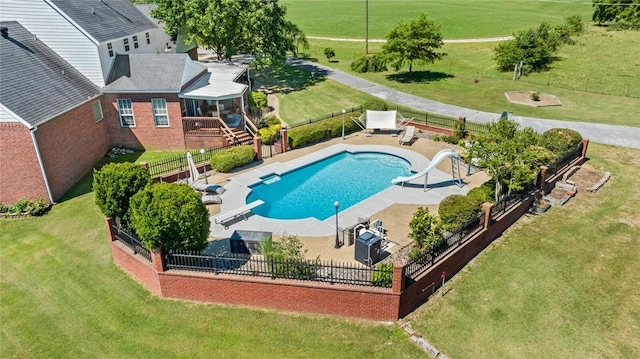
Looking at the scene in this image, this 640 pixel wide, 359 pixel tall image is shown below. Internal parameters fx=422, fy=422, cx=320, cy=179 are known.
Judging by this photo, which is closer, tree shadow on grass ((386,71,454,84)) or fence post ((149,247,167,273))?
fence post ((149,247,167,273))

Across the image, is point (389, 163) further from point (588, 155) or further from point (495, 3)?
point (495, 3)

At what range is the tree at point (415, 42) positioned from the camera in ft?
150

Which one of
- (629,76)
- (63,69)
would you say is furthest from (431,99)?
(63,69)

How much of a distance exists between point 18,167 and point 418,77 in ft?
132

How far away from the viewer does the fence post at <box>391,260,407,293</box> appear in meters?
13.4

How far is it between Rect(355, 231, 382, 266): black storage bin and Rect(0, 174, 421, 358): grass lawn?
8.38 ft

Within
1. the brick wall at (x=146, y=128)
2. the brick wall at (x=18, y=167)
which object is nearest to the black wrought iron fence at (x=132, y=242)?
the brick wall at (x=18, y=167)

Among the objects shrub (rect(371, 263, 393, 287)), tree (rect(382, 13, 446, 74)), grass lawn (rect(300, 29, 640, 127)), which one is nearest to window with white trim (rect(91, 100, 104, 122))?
shrub (rect(371, 263, 393, 287))

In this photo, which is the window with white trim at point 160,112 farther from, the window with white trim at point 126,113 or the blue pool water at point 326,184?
the blue pool water at point 326,184

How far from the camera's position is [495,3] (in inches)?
4641

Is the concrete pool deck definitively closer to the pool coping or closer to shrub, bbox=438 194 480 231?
the pool coping

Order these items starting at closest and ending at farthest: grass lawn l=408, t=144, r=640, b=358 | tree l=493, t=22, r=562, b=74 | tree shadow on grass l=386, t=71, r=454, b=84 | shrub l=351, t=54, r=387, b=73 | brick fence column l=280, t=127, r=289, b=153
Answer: grass lawn l=408, t=144, r=640, b=358
brick fence column l=280, t=127, r=289, b=153
tree shadow on grass l=386, t=71, r=454, b=84
tree l=493, t=22, r=562, b=74
shrub l=351, t=54, r=387, b=73

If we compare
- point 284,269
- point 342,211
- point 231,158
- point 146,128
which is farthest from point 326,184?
point 146,128

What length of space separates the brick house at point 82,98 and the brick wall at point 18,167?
43mm
